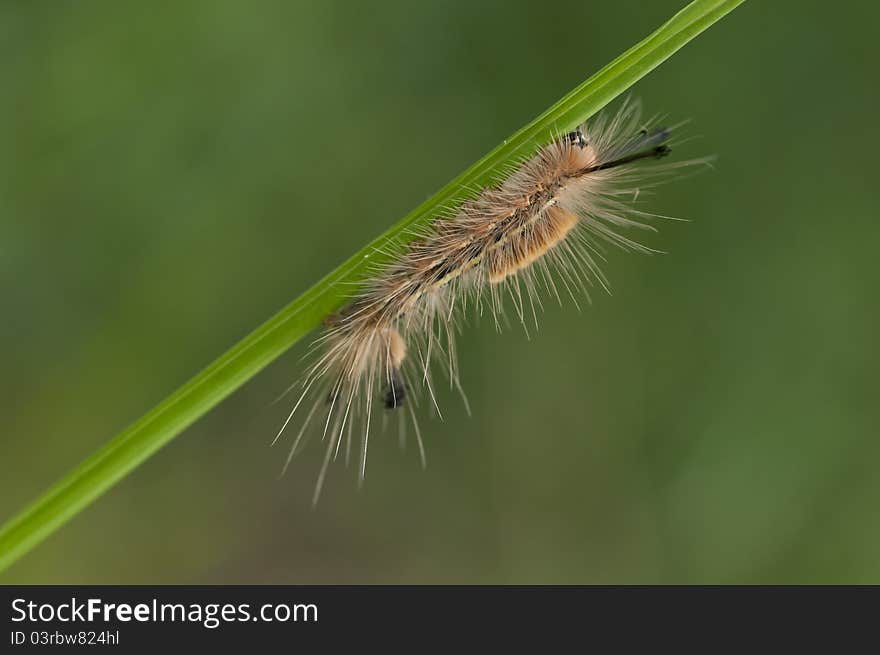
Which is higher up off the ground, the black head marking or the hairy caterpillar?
the black head marking

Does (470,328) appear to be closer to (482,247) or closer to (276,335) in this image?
(482,247)

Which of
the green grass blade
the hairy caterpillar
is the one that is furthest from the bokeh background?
the green grass blade

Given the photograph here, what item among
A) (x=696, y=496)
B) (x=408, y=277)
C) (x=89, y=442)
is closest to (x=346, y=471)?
(x=89, y=442)

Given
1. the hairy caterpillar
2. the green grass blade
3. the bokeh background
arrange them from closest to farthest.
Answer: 1. the green grass blade
2. the hairy caterpillar
3. the bokeh background

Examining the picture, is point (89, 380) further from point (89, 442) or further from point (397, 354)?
point (397, 354)

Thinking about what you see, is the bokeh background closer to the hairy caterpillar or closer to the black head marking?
the hairy caterpillar

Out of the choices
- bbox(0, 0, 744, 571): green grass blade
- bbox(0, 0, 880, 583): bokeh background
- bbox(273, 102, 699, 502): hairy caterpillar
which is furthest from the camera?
bbox(0, 0, 880, 583): bokeh background
